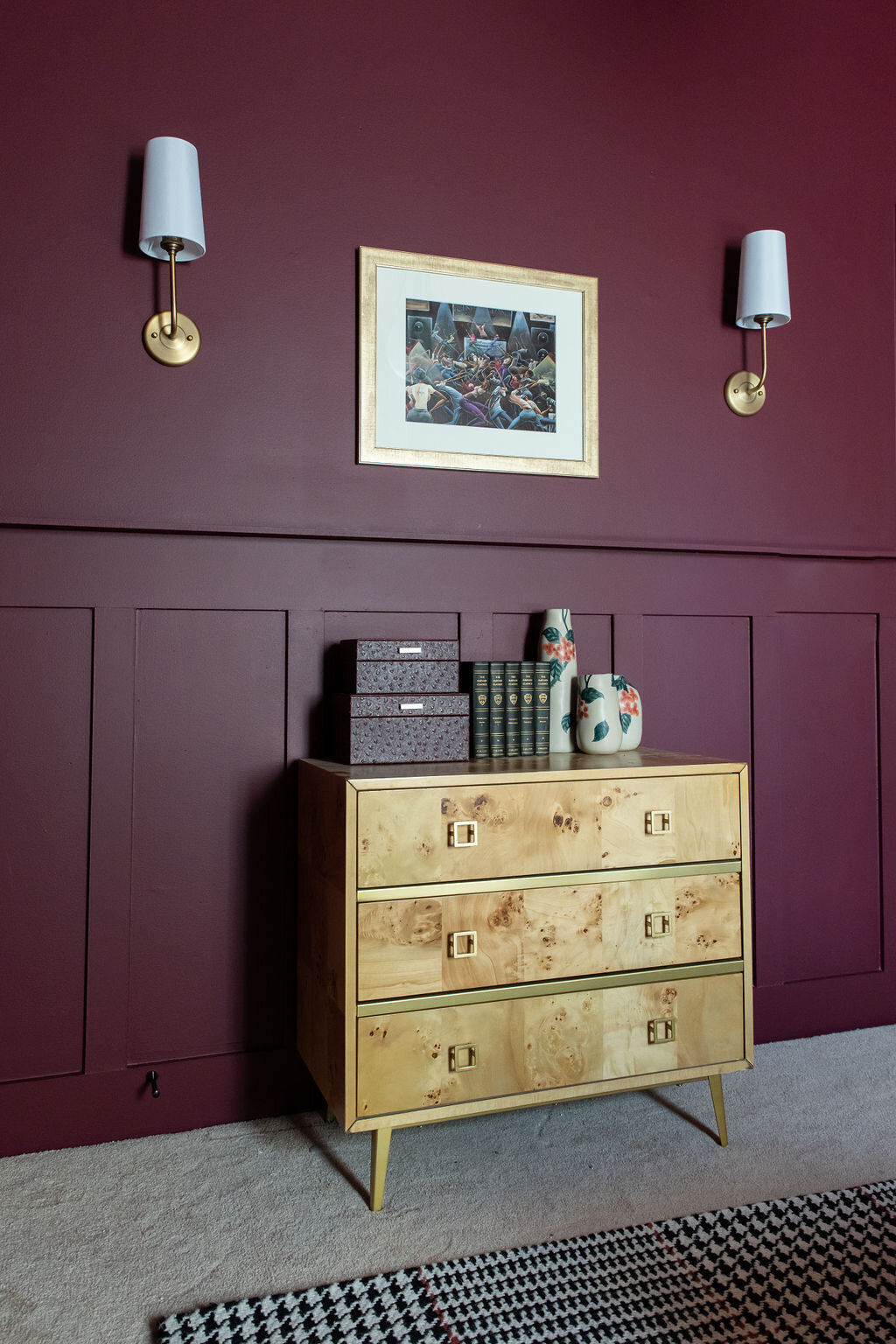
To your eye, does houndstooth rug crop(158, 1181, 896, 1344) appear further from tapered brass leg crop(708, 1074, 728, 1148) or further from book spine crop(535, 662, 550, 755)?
book spine crop(535, 662, 550, 755)

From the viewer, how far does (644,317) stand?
8.75 feet

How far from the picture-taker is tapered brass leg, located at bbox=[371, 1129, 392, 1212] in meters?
1.87

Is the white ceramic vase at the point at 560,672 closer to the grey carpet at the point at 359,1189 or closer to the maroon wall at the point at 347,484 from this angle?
the maroon wall at the point at 347,484

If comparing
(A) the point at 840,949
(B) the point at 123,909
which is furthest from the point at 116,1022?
(A) the point at 840,949

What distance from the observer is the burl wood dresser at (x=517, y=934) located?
188 cm

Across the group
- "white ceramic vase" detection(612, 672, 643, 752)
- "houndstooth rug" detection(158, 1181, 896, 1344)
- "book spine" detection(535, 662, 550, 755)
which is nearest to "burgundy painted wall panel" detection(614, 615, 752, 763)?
"white ceramic vase" detection(612, 672, 643, 752)

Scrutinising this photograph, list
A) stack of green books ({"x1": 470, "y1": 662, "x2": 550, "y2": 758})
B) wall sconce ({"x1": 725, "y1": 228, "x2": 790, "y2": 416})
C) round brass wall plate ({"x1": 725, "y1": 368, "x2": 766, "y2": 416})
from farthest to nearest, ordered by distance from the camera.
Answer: round brass wall plate ({"x1": 725, "y1": 368, "x2": 766, "y2": 416}) < wall sconce ({"x1": 725, "y1": 228, "x2": 790, "y2": 416}) < stack of green books ({"x1": 470, "y1": 662, "x2": 550, "y2": 758})

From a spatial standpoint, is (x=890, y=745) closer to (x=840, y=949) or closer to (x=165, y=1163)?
(x=840, y=949)

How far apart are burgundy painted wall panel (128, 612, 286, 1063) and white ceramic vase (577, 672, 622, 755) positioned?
756 mm

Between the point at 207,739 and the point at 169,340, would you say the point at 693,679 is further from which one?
the point at 169,340

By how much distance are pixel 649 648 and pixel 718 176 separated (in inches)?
54.2

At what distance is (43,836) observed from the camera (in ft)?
7.15

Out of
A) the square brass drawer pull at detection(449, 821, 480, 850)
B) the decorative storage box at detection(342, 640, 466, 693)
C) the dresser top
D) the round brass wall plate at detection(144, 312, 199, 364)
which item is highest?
the round brass wall plate at detection(144, 312, 199, 364)

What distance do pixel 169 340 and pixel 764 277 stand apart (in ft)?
5.29
